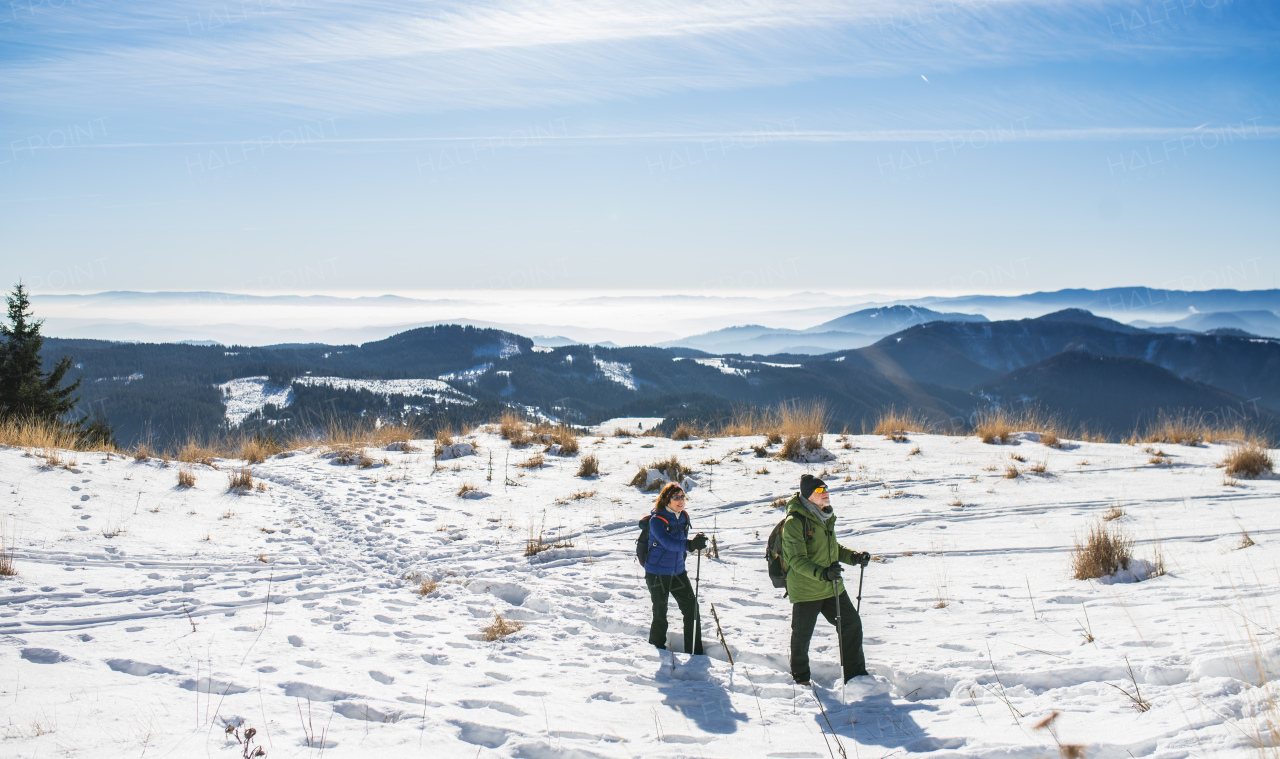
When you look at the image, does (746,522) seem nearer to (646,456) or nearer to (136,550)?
(646,456)

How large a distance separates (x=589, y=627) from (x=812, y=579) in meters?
2.16

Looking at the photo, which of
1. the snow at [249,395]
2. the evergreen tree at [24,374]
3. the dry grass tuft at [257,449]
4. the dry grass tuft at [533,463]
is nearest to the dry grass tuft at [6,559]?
the dry grass tuft at [257,449]

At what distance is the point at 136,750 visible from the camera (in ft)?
9.92

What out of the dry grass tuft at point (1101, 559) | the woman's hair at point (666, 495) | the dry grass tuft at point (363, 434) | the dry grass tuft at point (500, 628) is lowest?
the dry grass tuft at point (500, 628)

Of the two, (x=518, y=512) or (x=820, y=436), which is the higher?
(x=820, y=436)

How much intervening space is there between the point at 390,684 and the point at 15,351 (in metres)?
29.9

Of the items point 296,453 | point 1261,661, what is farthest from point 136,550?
point 1261,661

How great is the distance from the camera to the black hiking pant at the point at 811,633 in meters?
4.36

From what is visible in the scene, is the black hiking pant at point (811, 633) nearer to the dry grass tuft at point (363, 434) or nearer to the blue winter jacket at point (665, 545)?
the blue winter jacket at point (665, 545)

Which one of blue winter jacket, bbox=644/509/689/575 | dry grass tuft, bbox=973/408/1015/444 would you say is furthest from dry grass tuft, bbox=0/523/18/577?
dry grass tuft, bbox=973/408/1015/444

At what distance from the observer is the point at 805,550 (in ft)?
14.6

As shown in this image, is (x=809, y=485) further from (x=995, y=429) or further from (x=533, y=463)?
(x=995, y=429)

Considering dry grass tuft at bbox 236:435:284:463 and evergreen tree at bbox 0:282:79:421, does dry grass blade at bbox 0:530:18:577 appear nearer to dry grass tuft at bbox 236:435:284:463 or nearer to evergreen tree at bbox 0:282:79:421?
dry grass tuft at bbox 236:435:284:463

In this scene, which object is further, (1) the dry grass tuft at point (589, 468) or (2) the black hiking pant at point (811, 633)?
(1) the dry grass tuft at point (589, 468)
